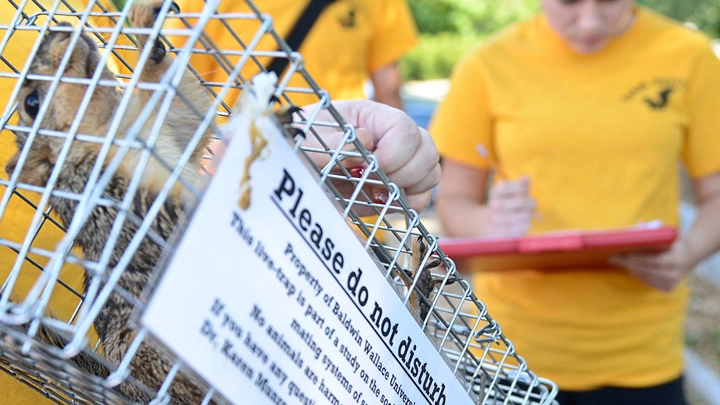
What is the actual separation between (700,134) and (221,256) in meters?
2.12

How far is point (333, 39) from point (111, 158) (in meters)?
1.54

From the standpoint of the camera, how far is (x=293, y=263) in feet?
2.26

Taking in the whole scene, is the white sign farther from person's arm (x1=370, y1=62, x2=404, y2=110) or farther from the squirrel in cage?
person's arm (x1=370, y1=62, x2=404, y2=110)

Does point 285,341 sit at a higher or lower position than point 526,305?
lower

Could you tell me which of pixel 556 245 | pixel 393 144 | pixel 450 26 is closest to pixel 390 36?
pixel 556 245

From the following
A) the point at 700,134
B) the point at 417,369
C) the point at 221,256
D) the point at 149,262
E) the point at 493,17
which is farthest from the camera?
the point at 493,17

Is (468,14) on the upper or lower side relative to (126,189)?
upper

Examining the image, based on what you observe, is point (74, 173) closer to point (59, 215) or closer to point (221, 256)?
point (59, 215)

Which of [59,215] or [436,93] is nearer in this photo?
[59,215]

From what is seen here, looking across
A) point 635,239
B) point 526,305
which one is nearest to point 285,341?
point 635,239

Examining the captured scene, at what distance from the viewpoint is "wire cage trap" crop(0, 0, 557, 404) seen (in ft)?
2.16

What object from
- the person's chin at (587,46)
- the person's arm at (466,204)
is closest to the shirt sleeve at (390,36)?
the person's arm at (466,204)

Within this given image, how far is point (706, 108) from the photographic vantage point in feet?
7.43

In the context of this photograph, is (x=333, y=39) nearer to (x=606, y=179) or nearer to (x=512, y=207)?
(x=512, y=207)
